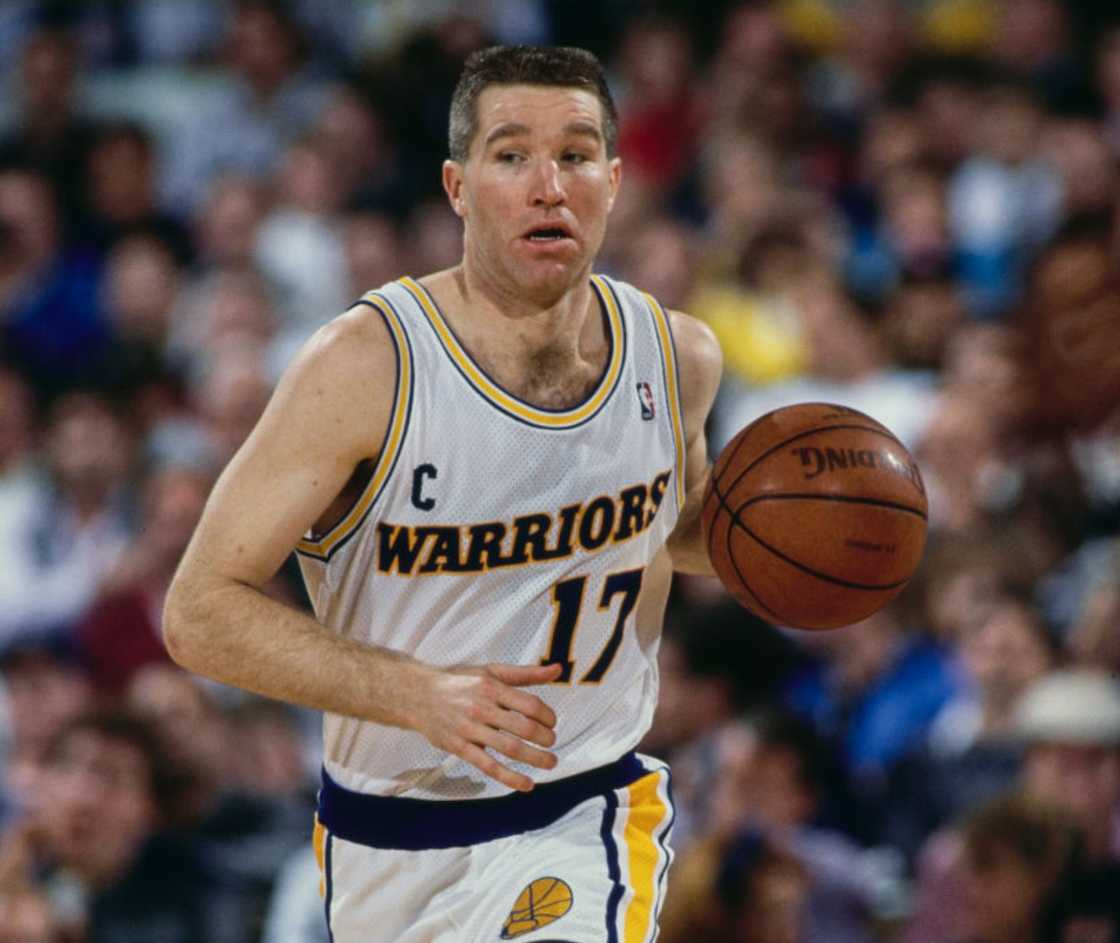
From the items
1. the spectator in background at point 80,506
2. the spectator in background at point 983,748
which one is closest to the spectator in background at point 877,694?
the spectator in background at point 983,748

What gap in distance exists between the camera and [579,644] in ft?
13.8

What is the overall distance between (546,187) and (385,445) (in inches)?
24.4

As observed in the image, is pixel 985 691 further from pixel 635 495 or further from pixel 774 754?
pixel 635 495

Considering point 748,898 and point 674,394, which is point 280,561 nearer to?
point 674,394

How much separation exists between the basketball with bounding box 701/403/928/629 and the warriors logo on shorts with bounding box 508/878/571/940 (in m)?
0.75

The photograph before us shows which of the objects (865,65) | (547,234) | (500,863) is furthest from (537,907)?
(865,65)

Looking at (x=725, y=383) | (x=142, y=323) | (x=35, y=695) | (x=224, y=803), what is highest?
(x=142, y=323)

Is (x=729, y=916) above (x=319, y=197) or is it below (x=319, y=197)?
below

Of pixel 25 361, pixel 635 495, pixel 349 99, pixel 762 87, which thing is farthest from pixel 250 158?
pixel 635 495

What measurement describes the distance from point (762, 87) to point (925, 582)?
13.0ft

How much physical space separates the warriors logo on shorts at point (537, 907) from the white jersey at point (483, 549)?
0.24 meters

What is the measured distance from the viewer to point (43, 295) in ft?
35.3

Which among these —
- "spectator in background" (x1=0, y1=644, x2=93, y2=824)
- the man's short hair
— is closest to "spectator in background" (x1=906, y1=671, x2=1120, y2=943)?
the man's short hair

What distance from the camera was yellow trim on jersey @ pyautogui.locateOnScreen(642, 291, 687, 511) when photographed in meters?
4.41
